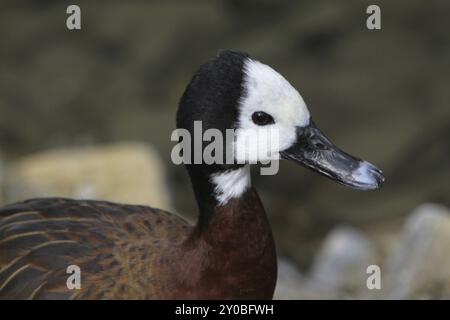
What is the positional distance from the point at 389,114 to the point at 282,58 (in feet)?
3.70

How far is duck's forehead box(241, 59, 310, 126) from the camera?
11.8 ft

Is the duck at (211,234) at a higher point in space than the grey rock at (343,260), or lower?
lower

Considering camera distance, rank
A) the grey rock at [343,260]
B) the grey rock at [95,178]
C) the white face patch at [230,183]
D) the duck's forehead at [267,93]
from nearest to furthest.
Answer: the duck's forehead at [267,93] → the white face patch at [230,183] → the grey rock at [95,178] → the grey rock at [343,260]

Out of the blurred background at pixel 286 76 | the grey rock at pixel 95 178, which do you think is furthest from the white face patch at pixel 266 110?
the blurred background at pixel 286 76

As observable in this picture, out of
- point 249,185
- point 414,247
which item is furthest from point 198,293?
point 414,247

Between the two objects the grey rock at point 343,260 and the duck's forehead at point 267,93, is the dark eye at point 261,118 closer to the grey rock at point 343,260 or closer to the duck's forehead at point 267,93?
the duck's forehead at point 267,93

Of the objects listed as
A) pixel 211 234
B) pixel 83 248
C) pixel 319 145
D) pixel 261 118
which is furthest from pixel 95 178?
pixel 261 118

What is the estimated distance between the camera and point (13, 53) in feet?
29.8

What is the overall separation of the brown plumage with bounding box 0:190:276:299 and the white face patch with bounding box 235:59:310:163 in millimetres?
265

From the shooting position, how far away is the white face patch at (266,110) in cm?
360

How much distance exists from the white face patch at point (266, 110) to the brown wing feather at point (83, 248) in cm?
61

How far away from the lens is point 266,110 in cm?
362
